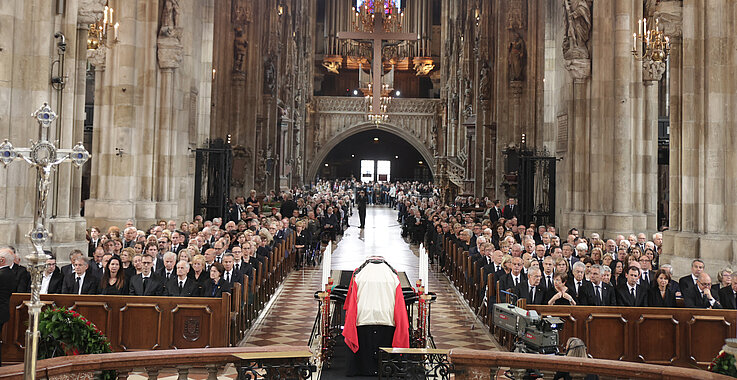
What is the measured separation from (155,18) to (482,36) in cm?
1679

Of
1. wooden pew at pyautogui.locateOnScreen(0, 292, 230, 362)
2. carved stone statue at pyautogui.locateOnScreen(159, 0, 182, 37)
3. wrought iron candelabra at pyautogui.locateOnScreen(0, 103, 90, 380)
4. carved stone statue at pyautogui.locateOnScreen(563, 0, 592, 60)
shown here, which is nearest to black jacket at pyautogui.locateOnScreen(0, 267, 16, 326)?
wooden pew at pyautogui.locateOnScreen(0, 292, 230, 362)

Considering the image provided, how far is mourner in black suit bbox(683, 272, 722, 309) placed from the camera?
770cm

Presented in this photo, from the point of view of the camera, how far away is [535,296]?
8.22m

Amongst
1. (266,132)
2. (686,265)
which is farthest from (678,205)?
(266,132)

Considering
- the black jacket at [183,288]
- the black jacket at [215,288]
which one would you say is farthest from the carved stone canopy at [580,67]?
the black jacket at [183,288]

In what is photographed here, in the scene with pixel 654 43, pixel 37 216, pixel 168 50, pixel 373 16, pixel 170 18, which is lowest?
pixel 37 216

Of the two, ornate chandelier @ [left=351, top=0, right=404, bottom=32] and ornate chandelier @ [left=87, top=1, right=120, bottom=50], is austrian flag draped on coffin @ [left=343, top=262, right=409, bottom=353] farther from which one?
ornate chandelier @ [left=351, top=0, right=404, bottom=32]

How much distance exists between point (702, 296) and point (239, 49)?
1881 centimetres

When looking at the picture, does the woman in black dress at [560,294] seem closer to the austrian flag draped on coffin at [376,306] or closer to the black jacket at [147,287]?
the austrian flag draped on coffin at [376,306]

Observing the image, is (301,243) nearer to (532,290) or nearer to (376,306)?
(532,290)

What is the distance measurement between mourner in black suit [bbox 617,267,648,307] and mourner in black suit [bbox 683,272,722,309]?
0.47 meters

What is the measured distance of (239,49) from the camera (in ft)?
76.4

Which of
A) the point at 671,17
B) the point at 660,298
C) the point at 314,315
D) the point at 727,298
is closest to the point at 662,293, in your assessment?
the point at 660,298

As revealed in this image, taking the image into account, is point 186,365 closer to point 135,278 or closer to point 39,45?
point 135,278
